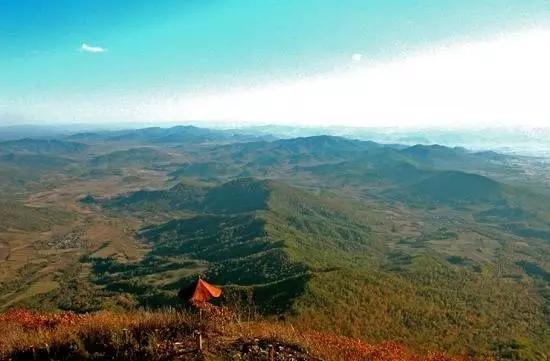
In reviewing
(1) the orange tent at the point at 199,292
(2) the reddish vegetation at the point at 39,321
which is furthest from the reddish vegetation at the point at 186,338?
(1) the orange tent at the point at 199,292

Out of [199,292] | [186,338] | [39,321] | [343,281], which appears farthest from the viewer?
[343,281]

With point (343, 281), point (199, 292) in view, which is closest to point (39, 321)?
point (199, 292)

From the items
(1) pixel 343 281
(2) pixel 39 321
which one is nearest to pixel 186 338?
(2) pixel 39 321

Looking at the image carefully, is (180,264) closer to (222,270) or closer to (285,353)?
(222,270)

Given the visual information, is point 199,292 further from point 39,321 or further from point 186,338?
point 39,321

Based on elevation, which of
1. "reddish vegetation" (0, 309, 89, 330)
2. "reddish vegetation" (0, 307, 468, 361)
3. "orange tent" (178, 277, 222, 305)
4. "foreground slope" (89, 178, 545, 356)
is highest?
"reddish vegetation" (0, 307, 468, 361)

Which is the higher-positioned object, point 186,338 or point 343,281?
point 186,338

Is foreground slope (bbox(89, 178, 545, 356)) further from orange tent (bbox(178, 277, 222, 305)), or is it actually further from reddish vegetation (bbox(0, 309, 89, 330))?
reddish vegetation (bbox(0, 309, 89, 330))

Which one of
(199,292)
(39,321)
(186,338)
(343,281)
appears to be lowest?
(343,281)

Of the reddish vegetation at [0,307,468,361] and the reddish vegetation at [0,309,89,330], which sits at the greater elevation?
the reddish vegetation at [0,307,468,361]

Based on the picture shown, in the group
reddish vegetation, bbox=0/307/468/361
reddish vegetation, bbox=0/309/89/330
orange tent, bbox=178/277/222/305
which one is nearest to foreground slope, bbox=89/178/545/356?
orange tent, bbox=178/277/222/305

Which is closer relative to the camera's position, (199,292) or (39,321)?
→ (39,321)

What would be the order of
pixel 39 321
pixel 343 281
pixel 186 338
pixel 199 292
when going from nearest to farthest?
pixel 186 338 < pixel 39 321 < pixel 199 292 < pixel 343 281

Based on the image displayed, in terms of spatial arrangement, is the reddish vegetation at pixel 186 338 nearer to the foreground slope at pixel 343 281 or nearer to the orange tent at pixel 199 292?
the orange tent at pixel 199 292
